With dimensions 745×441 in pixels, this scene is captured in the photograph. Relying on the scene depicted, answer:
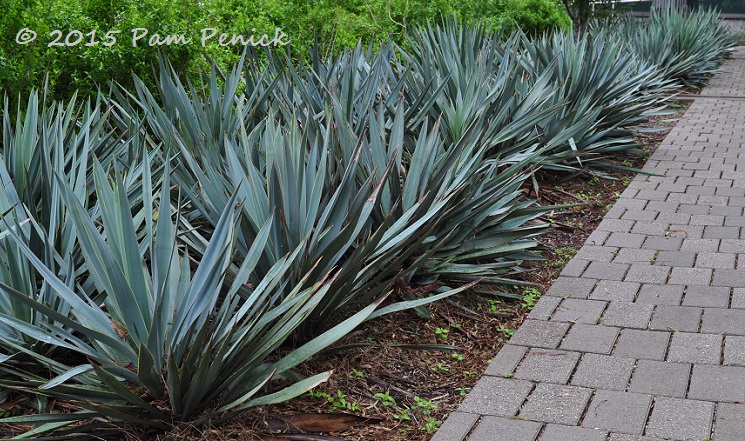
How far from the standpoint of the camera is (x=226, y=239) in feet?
8.52

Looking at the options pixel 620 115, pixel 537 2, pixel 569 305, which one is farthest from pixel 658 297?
pixel 537 2

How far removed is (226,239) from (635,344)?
1.70 m

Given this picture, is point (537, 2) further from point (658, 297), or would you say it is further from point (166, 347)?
point (166, 347)

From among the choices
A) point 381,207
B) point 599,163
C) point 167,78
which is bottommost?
point 599,163

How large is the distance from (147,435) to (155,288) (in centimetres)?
44

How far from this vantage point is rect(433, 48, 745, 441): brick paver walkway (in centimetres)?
270

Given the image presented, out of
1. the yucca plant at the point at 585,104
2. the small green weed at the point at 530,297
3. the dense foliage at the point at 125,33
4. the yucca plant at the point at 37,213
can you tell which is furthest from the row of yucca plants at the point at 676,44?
the yucca plant at the point at 37,213

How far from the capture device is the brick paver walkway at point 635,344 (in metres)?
2.70

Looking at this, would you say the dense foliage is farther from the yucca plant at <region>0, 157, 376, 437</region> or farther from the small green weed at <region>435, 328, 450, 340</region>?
the small green weed at <region>435, 328, 450, 340</region>

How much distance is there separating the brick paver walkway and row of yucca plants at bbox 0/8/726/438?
0.41 meters

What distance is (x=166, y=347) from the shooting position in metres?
2.49
